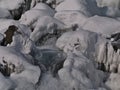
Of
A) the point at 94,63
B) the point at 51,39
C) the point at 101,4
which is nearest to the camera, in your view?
the point at 94,63

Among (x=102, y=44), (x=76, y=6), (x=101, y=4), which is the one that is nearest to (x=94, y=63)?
(x=102, y=44)

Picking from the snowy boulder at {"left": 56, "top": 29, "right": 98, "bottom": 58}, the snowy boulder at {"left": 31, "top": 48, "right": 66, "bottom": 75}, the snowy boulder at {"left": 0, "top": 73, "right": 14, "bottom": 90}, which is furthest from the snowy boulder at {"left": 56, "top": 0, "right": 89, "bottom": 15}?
the snowy boulder at {"left": 0, "top": 73, "right": 14, "bottom": 90}

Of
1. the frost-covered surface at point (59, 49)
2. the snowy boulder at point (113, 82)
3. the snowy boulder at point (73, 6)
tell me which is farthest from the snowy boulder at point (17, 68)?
the snowy boulder at point (73, 6)

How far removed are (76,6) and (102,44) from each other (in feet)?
9.15

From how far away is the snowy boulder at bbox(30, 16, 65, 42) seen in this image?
10182mm

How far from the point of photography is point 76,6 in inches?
469

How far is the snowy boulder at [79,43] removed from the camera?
9.27 metres

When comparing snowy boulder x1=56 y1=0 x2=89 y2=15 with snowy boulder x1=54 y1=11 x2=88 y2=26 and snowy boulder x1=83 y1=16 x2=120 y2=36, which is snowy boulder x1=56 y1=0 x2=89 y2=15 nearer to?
snowy boulder x1=54 y1=11 x2=88 y2=26

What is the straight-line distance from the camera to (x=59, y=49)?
9.34 m

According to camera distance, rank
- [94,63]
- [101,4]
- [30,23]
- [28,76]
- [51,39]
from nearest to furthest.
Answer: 1. [28,76]
2. [94,63]
3. [51,39]
4. [30,23]
5. [101,4]

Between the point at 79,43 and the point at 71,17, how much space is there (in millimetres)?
1823

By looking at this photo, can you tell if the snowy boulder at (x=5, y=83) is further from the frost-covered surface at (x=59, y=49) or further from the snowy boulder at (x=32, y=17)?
the snowy boulder at (x=32, y=17)

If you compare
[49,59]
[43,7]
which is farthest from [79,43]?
[43,7]

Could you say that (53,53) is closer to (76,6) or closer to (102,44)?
(102,44)
